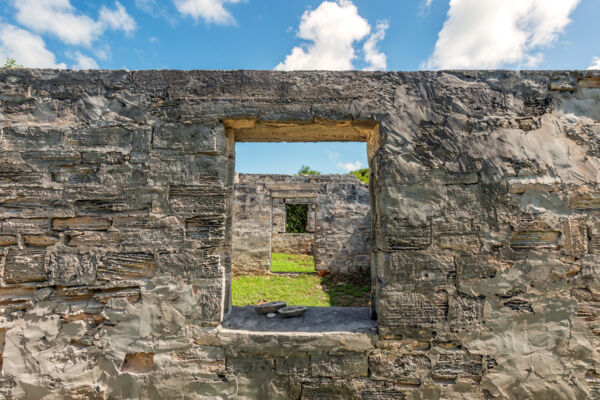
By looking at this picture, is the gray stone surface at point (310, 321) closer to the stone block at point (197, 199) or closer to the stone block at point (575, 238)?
the stone block at point (197, 199)

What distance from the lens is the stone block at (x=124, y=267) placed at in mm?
2193

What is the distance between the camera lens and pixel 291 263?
412 inches

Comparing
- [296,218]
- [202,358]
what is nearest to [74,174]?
[202,358]

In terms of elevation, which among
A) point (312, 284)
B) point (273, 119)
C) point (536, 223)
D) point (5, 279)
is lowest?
point (312, 284)

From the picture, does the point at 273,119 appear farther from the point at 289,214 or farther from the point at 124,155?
the point at 289,214

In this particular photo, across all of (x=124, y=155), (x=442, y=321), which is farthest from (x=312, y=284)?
(x=124, y=155)

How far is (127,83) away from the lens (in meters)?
2.30

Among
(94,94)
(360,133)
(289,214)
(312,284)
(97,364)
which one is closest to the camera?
(97,364)

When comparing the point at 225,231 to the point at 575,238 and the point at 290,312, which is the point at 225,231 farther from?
the point at 575,238

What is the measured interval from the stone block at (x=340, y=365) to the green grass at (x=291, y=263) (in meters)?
6.85

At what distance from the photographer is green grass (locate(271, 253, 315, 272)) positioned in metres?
9.27

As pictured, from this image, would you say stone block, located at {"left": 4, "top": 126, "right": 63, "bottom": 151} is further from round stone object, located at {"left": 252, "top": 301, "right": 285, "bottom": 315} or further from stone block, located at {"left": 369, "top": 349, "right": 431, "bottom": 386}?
stone block, located at {"left": 369, "top": 349, "right": 431, "bottom": 386}

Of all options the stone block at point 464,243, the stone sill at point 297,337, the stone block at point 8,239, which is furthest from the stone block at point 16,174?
A: the stone block at point 464,243

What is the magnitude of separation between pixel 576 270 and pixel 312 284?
5725mm
